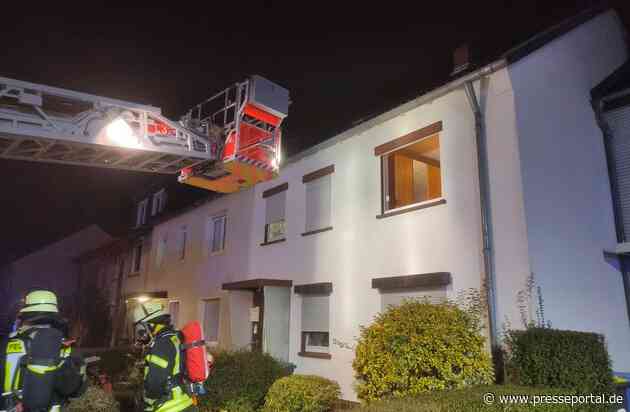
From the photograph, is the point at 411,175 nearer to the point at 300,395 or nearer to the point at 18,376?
the point at 300,395

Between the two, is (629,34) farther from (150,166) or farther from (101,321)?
(101,321)

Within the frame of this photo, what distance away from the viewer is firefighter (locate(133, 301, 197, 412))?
5383mm

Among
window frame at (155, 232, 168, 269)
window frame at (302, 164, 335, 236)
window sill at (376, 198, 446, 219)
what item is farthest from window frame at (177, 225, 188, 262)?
window sill at (376, 198, 446, 219)

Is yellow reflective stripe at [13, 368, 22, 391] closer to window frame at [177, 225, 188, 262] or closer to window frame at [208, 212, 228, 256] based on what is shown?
window frame at [208, 212, 228, 256]

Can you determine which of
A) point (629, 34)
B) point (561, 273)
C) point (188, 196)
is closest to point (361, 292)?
point (561, 273)

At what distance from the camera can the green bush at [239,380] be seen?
973 centimetres

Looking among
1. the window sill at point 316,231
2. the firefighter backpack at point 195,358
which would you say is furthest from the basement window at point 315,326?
the firefighter backpack at point 195,358

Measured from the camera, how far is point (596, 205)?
9.56m

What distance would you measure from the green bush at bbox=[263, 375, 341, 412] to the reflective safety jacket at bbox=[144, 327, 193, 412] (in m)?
4.26

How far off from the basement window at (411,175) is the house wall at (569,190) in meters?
2.24

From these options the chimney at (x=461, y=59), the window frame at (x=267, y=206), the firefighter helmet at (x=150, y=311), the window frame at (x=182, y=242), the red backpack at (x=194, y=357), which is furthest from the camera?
the window frame at (x=182, y=242)

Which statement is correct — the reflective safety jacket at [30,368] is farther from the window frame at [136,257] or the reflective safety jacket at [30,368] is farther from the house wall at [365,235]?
the window frame at [136,257]

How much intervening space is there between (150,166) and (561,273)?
760 centimetres

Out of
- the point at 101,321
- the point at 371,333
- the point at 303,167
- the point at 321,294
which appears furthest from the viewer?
the point at 101,321
